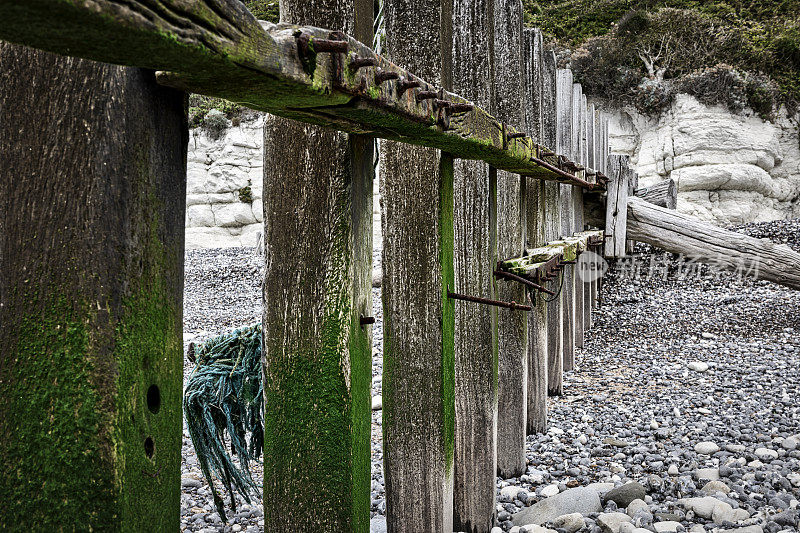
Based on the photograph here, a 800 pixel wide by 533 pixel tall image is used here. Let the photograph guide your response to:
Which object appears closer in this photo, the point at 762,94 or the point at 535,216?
the point at 535,216

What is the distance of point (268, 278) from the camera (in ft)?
4.60

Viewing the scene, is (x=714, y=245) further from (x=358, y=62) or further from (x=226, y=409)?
(x=358, y=62)

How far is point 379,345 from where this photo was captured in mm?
6301

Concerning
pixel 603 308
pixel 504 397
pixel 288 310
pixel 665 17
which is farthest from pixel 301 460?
pixel 665 17

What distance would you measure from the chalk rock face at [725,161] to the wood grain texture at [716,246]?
33.0ft

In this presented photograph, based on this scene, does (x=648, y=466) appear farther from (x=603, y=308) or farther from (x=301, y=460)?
(x=603, y=308)

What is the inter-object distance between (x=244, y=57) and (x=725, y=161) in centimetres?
1833

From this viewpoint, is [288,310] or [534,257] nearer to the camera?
[288,310]

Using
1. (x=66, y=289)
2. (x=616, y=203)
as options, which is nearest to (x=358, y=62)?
(x=66, y=289)

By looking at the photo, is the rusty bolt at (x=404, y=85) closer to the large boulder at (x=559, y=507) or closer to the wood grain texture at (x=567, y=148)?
the large boulder at (x=559, y=507)

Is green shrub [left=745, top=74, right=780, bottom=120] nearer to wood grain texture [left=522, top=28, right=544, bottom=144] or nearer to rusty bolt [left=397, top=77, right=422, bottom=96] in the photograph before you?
wood grain texture [left=522, top=28, right=544, bottom=144]

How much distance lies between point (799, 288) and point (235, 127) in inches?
690

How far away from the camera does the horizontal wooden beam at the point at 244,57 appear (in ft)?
1.85

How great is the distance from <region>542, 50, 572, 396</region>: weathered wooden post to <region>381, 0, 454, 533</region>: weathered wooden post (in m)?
1.98
